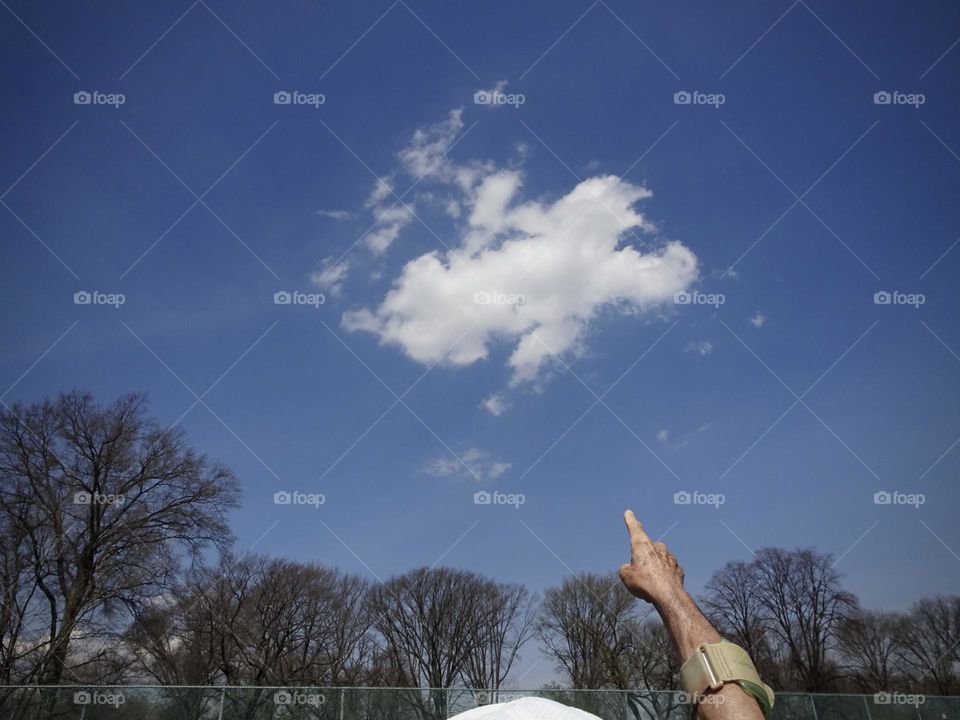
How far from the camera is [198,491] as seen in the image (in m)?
34.8

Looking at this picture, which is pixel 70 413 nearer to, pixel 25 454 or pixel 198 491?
pixel 25 454

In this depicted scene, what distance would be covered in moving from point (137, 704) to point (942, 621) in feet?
185

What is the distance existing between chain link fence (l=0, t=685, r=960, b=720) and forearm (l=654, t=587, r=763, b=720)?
51.0ft

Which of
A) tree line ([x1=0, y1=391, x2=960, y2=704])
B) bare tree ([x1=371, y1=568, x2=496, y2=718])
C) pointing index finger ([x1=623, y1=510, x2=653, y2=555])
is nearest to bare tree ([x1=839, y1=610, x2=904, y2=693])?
tree line ([x1=0, y1=391, x2=960, y2=704])

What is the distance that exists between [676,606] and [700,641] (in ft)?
0.40

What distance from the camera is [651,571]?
188 centimetres

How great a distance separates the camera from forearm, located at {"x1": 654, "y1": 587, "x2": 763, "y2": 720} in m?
1.51

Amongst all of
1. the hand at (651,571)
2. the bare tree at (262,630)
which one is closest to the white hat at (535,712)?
the hand at (651,571)

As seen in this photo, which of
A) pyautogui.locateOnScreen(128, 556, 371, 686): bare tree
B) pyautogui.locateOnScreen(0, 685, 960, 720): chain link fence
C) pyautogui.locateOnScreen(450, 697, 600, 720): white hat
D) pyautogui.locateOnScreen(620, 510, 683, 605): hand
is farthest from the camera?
pyautogui.locateOnScreen(128, 556, 371, 686): bare tree

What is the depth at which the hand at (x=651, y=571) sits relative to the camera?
1836 mm

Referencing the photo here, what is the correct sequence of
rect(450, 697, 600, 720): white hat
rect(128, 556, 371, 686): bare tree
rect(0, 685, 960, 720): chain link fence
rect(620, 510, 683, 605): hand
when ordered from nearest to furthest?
rect(450, 697, 600, 720): white hat
rect(620, 510, 683, 605): hand
rect(0, 685, 960, 720): chain link fence
rect(128, 556, 371, 686): bare tree

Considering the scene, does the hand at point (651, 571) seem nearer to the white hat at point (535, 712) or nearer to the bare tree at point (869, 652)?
the white hat at point (535, 712)

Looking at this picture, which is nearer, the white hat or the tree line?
the white hat

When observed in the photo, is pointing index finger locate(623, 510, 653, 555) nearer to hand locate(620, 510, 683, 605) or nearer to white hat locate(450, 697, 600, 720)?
hand locate(620, 510, 683, 605)
